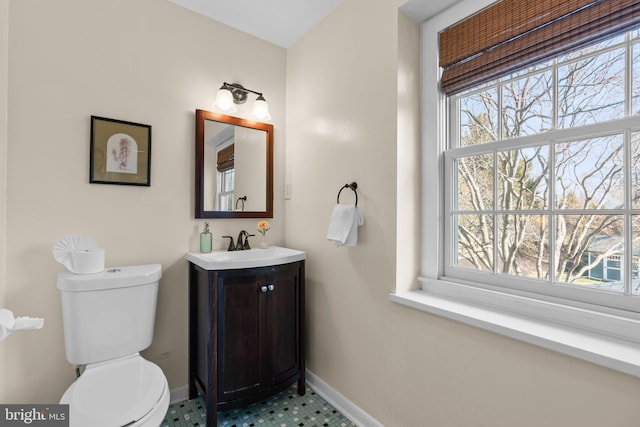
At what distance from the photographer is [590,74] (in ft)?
3.67

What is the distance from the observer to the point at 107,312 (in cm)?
143

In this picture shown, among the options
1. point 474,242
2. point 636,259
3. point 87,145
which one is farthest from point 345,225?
point 87,145

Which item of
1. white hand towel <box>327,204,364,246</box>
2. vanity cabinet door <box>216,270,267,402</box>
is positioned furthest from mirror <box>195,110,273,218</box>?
white hand towel <box>327,204,364,246</box>

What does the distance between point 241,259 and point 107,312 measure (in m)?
0.70

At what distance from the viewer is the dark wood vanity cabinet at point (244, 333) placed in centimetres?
157

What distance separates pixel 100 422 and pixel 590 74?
7.10 ft

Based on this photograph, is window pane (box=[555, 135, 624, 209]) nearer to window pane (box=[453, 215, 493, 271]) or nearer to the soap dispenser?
window pane (box=[453, 215, 493, 271])

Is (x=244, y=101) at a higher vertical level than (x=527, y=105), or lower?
higher

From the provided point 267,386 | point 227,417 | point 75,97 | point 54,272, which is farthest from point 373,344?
point 75,97

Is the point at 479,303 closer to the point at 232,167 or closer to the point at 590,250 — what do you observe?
the point at 590,250

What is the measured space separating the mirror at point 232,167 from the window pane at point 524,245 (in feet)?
4.86

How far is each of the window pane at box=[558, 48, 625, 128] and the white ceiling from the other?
131cm

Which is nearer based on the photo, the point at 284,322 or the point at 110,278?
the point at 110,278

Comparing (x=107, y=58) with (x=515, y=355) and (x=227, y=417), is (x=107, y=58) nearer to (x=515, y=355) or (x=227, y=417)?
(x=227, y=417)
